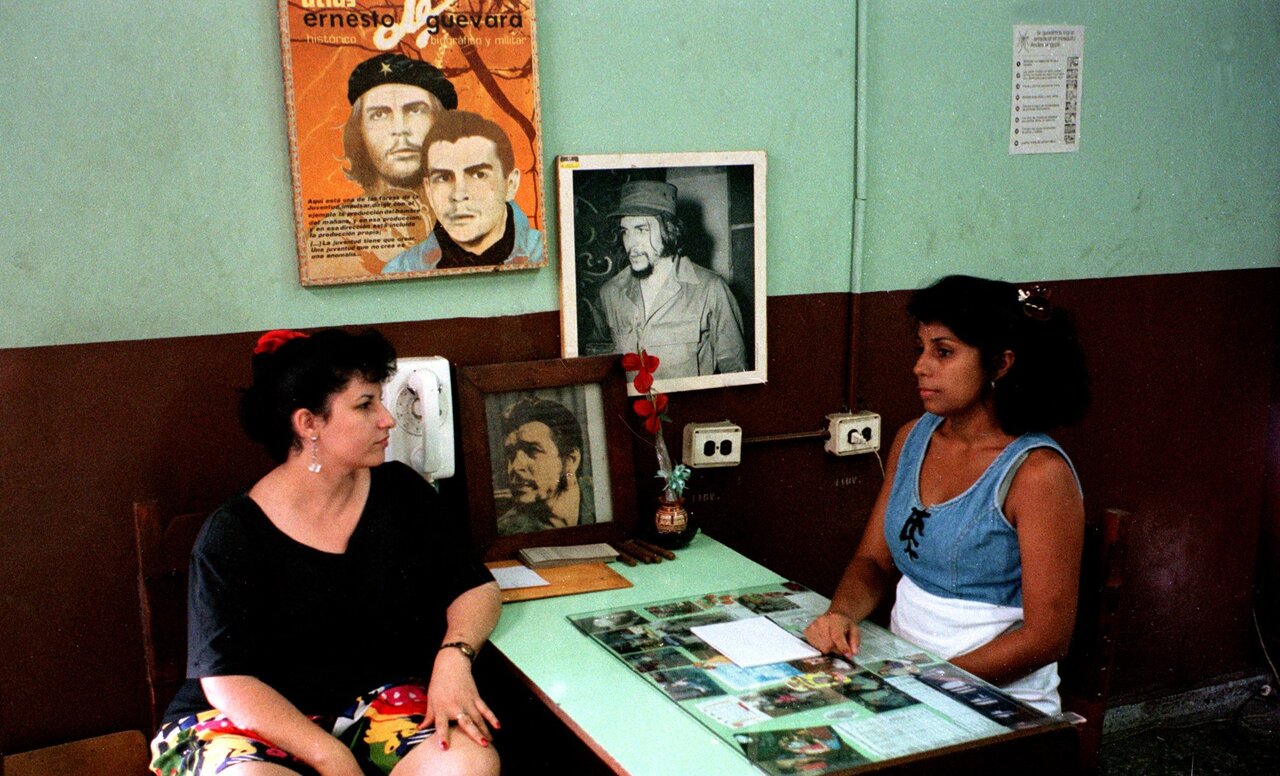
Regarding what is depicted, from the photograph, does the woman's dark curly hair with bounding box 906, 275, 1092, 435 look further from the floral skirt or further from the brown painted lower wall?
the floral skirt

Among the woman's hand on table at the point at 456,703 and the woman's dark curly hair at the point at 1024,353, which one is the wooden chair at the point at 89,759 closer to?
the woman's hand on table at the point at 456,703

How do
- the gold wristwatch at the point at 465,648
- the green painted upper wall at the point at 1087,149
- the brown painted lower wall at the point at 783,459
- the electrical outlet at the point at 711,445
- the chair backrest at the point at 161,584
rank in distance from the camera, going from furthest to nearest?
the green painted upper wall at the point at 1087,149
the electrical outlet at the point at 711,445
the brown painted lower wall at the point at 783,459
the chair backrest at the point at 161,584
the gold wristwatch at the point at 465,648

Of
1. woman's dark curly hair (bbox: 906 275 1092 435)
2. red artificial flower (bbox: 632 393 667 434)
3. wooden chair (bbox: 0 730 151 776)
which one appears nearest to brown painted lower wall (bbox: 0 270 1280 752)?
wooden chair (bbox: 0 730 151 776)

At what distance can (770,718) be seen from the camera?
170 centimetres

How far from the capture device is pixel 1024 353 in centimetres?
222

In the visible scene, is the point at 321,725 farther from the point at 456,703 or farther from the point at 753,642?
the point at 753,642

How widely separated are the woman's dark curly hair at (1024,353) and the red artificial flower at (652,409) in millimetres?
724

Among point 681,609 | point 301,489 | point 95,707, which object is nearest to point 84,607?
point 95,707

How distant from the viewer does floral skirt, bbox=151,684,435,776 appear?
1.91 m

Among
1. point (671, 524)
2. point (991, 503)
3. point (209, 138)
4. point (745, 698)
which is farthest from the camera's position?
point (671, 524)

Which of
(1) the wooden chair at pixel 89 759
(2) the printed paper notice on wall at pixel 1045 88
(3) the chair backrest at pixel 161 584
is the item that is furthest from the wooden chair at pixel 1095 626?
(1) the wooden chair at pixel 89 759

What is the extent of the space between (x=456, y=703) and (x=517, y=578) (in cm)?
45

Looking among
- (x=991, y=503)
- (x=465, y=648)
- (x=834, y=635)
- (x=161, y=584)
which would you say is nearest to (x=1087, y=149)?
(x=991, y=503)

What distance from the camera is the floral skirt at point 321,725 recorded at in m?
1.91
